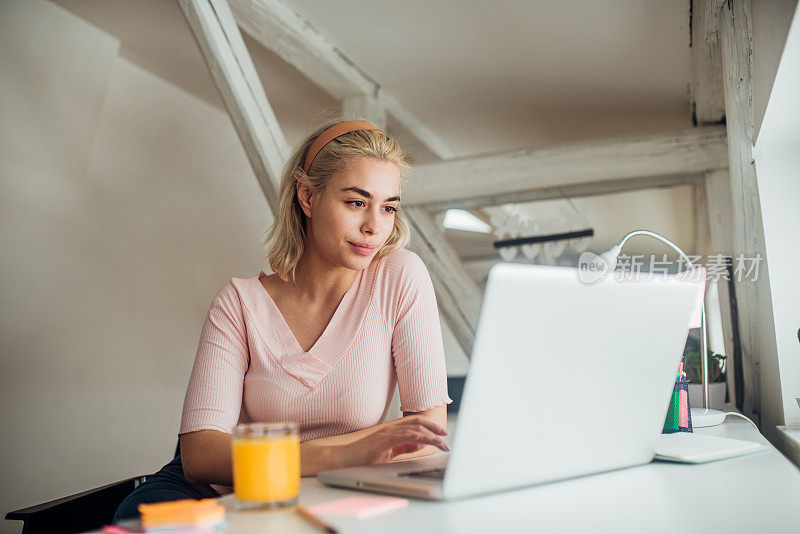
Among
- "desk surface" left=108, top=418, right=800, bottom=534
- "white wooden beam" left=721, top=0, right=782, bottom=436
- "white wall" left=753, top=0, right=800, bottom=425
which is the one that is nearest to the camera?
"desk surface" left=108, top=418, right=800, bottom=534

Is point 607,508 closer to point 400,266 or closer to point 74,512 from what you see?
point 400,266

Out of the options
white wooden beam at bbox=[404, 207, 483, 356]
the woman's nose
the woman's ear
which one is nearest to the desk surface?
the woman's nose

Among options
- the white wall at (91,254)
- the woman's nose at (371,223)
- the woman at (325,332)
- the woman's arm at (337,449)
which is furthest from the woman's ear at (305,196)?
the white wall at (91,254)

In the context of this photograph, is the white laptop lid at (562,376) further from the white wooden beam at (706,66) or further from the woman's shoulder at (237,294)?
the white wooden beam at (706,66)

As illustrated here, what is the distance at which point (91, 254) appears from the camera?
2.71 meters

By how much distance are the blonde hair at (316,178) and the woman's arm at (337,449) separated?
47 centimetres

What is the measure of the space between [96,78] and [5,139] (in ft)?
1.60

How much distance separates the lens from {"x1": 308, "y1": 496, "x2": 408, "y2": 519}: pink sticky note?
0.74 metres

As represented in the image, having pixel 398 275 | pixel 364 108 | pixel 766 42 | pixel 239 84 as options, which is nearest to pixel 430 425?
pixel 398 275

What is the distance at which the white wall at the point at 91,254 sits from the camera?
2418 millimetres

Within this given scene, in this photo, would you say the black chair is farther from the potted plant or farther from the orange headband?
the potted plant

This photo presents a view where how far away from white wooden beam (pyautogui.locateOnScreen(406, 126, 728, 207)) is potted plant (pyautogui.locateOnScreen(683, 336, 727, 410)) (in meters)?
0.88

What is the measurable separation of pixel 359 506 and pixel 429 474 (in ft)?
0.49

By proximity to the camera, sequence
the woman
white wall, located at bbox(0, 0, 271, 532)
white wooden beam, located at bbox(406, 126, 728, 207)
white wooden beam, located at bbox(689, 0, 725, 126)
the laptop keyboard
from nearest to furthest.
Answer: the laptop keyboard, the woman, white wooden beam, located at bbox(689, 0, 725, 126), white wall, located at bbox(0, 0, 271, 532), white wooden beam, located at bbox(406, 126, 728, 207)
